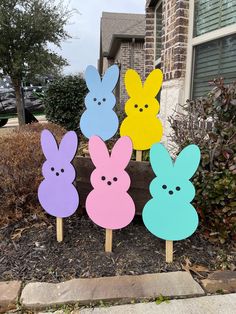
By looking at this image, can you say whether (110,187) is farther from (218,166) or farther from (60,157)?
(218,166)

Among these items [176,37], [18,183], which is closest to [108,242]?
[18,183]

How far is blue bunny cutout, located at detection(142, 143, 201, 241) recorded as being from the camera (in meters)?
2.18

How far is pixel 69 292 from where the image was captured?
79.6 inches

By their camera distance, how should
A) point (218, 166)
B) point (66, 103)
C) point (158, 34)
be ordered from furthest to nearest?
1. point (66, 103)
2. point (158, 34)
3. point (218, 166)

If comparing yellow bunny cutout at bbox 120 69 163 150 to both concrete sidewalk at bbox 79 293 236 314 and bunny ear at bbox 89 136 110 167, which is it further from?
concrete sidewalk at bbox 79 293 236 314

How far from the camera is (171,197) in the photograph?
7.39ft

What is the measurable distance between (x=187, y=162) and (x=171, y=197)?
0.29m

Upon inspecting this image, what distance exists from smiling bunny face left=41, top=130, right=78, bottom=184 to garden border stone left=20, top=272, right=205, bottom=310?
0.77 m

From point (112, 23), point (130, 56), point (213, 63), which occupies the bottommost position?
point (213, 63)

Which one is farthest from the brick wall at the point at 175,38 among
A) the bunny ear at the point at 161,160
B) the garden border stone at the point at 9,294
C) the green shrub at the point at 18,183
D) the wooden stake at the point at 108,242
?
the garden border stone at the point at 9,294

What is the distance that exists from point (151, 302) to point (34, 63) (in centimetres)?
894

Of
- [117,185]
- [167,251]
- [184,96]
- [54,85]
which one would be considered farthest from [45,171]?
[54,85]

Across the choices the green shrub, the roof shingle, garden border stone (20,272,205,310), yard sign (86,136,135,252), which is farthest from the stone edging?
the roof shingle

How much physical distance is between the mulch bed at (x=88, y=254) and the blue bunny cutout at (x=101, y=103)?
91 centimetres
